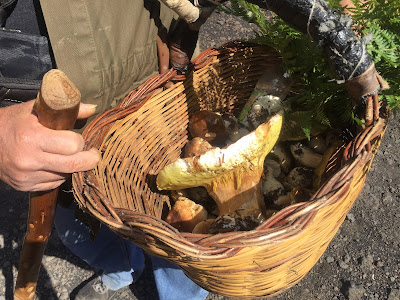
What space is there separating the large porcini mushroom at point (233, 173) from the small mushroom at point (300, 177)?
211 mm

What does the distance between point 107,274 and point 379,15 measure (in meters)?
1.84

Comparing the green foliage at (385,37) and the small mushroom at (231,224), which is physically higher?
the green foliage at (385,37)

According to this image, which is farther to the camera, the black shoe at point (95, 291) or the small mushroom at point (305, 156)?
the black shoe at point (95, 291)

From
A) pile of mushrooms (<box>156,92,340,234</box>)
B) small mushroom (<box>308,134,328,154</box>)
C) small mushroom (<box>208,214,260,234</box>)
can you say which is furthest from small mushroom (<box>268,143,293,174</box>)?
small mushroom (<box>208,214,260,234</box>)

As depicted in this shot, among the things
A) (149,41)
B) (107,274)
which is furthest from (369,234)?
(149,41)

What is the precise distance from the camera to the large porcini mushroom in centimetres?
138

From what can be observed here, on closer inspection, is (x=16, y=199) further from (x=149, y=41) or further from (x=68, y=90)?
(x=68, y=90)

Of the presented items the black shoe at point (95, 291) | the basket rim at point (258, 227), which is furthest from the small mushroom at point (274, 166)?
the black shoe at point (95, 291)

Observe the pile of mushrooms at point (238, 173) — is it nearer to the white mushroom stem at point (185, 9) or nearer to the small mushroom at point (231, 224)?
the small mushroom at point (231, 224)

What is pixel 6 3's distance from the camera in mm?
1229

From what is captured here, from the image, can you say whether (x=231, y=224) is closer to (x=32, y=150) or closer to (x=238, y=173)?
(x=238, y=173)

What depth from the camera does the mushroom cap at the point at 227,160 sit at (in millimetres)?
1378

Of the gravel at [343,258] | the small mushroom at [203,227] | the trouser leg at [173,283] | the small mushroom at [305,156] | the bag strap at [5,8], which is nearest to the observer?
the bag strap at [5,8]

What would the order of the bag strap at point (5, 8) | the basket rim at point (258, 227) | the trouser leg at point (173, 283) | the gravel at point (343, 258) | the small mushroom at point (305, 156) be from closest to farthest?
1. the basket rim at point (258, 227)
2. the bag strap at point (5, 8)
3. the small mushroom at point (305, 156)
4. the trouser leg at point (173, 283)
5. the gravel at point (343, 258)
